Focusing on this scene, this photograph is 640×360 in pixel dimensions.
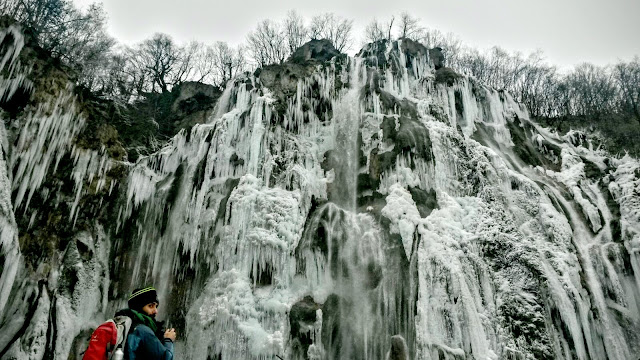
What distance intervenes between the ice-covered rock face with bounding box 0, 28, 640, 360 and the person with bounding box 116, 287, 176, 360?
5526mm

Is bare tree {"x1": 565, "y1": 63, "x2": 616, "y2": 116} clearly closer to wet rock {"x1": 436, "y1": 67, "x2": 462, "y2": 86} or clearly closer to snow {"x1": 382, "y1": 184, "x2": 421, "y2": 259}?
wet rock {"x1": 436, "y1": 67, "x2": 462, "y2": 86}

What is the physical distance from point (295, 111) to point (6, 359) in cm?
1076

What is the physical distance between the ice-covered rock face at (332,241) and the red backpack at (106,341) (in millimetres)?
5966

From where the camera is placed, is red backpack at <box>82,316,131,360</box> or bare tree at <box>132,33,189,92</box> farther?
bare tree at <box>132,33,189,92</box>

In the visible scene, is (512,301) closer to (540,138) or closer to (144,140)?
(540,138)

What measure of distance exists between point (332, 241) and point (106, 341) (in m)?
8.65

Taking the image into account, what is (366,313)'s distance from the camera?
34.9 feet

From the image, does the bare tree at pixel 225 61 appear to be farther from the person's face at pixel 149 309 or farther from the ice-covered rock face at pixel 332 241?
the person's face at pixel 149 309

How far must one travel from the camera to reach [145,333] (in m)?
3.66

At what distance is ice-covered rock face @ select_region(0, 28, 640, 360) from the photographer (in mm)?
9984

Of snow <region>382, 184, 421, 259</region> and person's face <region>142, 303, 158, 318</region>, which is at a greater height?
snow <region>382, 184, 421, 259</region>

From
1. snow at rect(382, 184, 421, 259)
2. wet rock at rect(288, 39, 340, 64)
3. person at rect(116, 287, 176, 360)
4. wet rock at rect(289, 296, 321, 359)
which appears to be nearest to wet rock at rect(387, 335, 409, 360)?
wet rock at rect(289, 296, 321, 359)

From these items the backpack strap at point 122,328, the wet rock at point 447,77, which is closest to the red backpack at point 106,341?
the backpack strap at point 122,328

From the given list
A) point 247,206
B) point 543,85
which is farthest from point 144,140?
point 543,85
